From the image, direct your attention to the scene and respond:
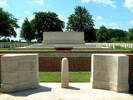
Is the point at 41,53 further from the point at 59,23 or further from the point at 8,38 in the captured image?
the point at 59,23

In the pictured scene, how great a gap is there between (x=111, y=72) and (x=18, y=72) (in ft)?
11.9

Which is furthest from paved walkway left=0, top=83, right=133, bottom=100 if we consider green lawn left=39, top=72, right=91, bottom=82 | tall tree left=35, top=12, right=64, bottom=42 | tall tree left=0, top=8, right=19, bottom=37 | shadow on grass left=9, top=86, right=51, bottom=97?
tall tree left=35, top=12, right=64, bottom=42

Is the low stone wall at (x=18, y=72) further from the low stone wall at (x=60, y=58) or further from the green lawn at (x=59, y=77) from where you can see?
the low stone wall at (x=60, y=58)

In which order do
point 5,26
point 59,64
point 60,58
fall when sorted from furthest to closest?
point 5,26 → point 60,58 → point 59,64

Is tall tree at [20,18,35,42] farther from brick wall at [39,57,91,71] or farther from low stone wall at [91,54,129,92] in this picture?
low stone wall at [91,54,129,92]

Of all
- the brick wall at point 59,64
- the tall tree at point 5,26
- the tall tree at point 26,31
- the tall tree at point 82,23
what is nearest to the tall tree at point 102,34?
the tall tree at point 82,23

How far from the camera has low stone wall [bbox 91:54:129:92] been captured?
5.46 metres

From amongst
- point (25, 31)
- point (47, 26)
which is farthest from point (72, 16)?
point (25, 31)

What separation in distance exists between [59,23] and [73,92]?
59118 mm

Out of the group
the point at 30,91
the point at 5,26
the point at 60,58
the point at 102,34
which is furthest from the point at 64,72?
the point at 102,34

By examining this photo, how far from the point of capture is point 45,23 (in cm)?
6025

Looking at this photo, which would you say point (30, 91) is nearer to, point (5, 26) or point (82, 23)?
point (5, 26)

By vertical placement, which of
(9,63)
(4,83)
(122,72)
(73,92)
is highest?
(9,63)

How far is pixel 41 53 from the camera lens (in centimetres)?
1039
